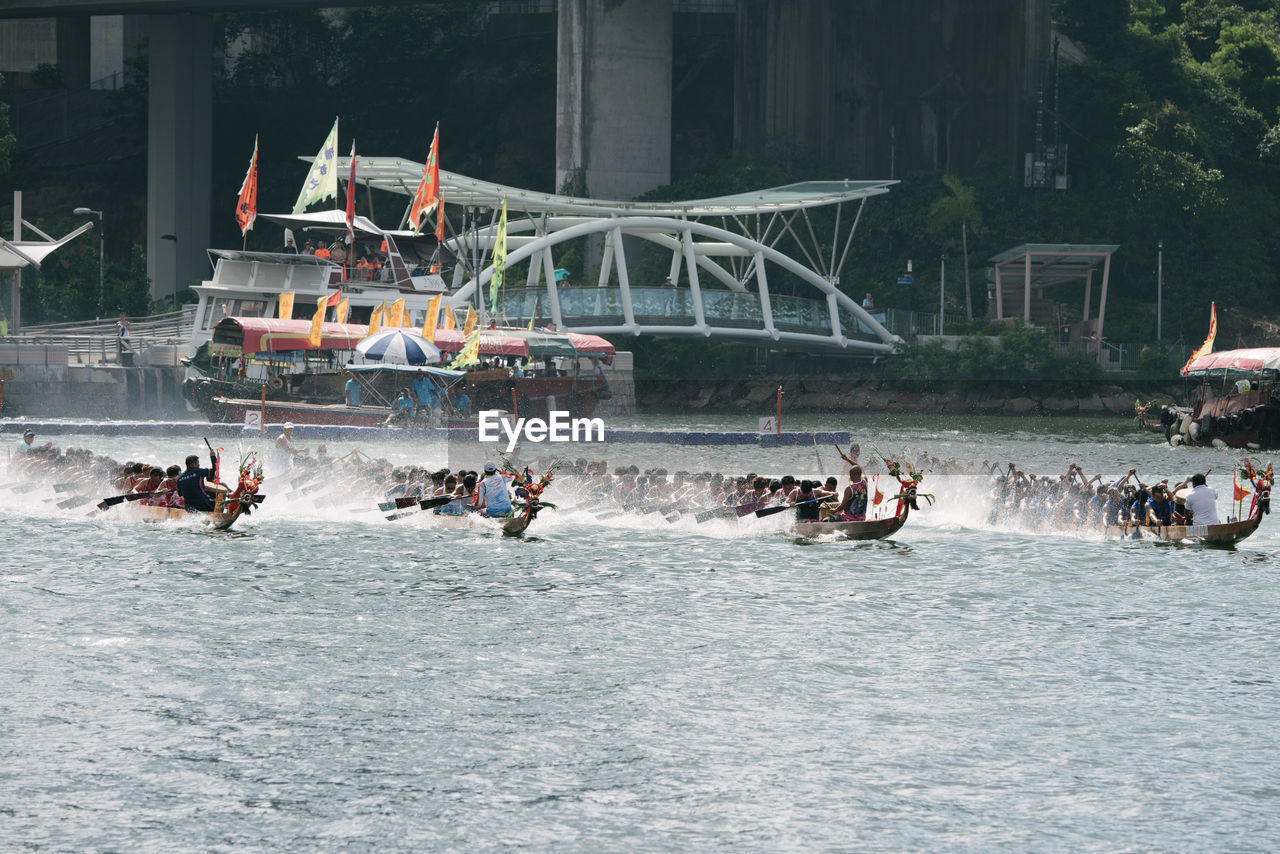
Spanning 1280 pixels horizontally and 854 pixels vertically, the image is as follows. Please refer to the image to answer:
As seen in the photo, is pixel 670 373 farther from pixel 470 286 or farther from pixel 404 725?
pixel 404 725

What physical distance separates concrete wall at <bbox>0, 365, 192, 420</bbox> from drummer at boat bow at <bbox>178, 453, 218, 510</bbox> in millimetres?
30888

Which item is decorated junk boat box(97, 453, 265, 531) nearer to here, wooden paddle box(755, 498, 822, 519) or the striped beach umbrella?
wooden paddle box(755, 498, 822, 519)

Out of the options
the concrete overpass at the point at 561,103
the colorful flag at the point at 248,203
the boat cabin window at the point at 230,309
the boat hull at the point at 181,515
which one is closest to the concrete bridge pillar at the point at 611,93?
the concrete overpass at the point at 561,103

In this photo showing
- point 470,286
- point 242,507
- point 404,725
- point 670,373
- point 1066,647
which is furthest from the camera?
point 670,373

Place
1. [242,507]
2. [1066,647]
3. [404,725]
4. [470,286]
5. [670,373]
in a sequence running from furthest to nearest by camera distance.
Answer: [670,373] → [470,286] → [242,507] → [1066,647] → [404,725]

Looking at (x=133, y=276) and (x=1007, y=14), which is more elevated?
(x=1007, y=14)

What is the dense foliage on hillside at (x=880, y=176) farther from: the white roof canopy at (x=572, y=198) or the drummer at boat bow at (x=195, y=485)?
the drummer at boat bow at (x=195, y=485)

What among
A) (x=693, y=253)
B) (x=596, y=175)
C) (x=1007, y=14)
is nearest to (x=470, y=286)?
(x=693, y=253)

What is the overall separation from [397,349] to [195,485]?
18.9 m

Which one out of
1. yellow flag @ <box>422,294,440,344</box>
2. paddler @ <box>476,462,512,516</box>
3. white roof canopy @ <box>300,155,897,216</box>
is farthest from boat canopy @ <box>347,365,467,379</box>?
paddler @ <box>476,462,512,516</box>

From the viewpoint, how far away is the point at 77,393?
63.4 meters

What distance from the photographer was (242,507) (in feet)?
112

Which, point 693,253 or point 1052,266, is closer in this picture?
point 693,253

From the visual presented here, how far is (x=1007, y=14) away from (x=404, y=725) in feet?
248
